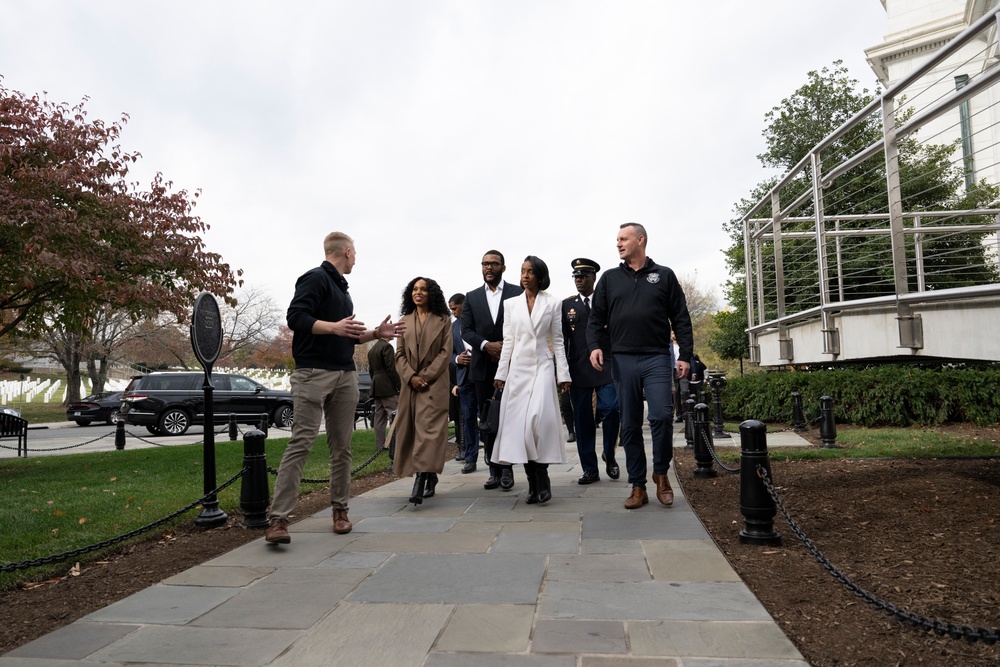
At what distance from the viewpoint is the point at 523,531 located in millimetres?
5031

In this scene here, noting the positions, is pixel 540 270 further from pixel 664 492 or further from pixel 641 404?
pixel 664 492

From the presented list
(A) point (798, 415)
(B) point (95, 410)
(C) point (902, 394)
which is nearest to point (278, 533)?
(A) point (798, 415)

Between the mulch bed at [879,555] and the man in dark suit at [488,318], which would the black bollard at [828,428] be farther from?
the man in dark suit at [488,318]

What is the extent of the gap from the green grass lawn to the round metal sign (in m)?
1.31

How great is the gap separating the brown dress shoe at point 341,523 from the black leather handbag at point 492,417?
1.57 meters

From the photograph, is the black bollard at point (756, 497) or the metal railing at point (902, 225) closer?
the black bollard at point (756, 497)

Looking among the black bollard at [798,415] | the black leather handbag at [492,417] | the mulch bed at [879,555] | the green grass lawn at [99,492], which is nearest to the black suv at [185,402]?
the green grass lawn at [99,492]

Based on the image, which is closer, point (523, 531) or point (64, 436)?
point (523, 531)

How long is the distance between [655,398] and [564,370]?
1044 millimetres

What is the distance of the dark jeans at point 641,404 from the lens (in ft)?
18.1

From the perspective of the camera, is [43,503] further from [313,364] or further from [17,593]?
[313,364]

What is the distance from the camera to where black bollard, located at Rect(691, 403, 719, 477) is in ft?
22.6

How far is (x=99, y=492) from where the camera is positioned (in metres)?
7.64

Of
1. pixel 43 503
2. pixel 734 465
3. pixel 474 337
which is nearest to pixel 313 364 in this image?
pixel 474 337
